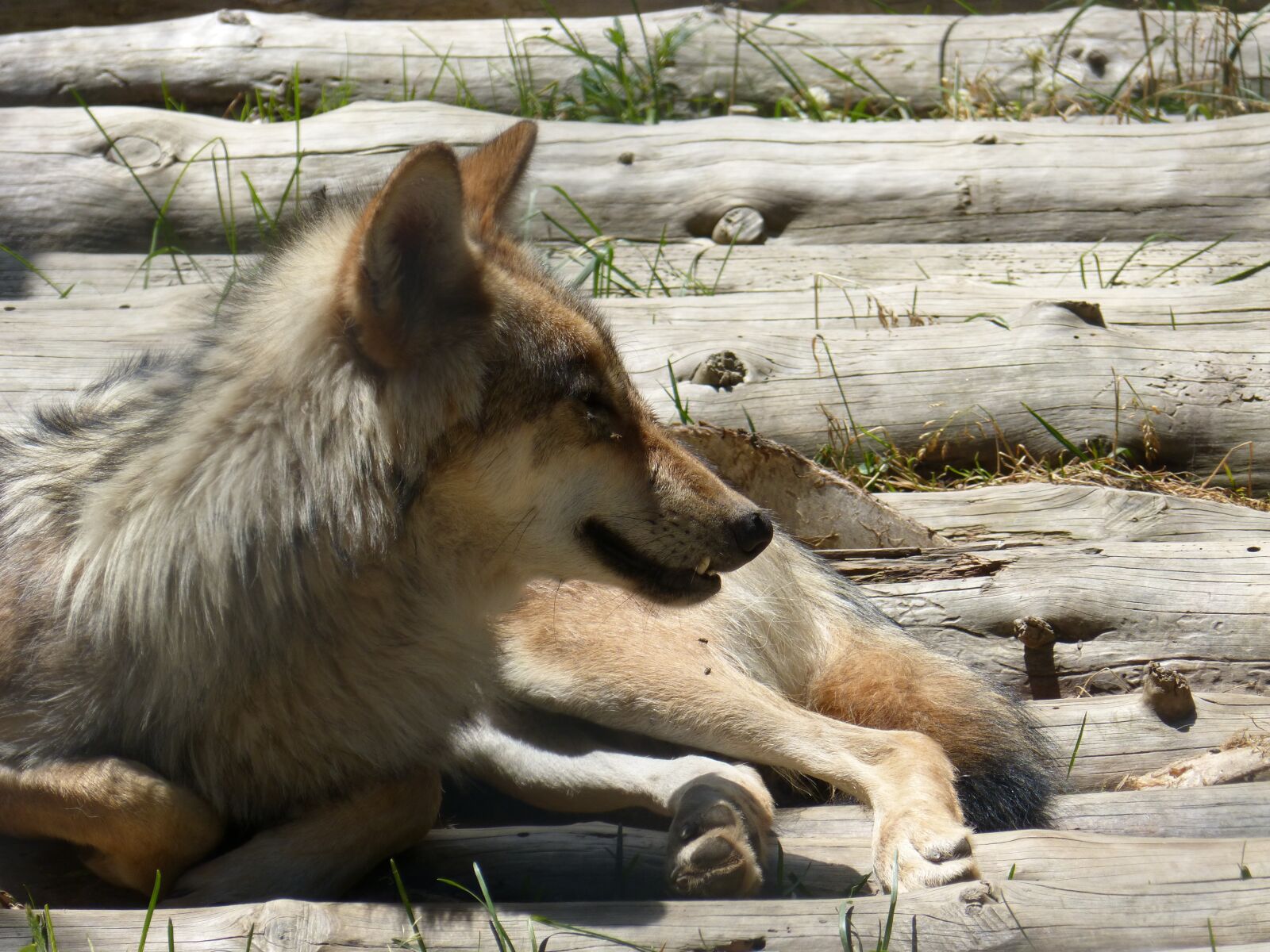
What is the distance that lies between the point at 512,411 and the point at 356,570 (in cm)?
45

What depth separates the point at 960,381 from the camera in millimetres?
4352

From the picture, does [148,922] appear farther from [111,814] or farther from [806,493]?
[806,493]

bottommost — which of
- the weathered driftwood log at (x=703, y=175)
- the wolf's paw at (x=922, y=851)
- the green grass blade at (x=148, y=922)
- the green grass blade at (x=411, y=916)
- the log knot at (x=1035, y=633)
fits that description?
the log knot at (x=1035, y=633)

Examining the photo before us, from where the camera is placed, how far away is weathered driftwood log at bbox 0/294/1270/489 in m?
4.24

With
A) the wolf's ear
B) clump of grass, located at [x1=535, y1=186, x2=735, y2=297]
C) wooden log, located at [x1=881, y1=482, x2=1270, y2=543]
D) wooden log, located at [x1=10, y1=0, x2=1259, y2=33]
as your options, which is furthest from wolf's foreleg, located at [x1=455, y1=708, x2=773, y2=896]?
wooden log, located at [x1=10, y1=0, x2=1259, y2=33]

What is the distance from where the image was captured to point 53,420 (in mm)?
2920

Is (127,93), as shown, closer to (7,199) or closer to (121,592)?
(7,199)

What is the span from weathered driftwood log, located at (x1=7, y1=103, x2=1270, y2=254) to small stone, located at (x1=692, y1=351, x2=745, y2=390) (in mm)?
1343

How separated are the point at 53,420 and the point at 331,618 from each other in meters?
0.97

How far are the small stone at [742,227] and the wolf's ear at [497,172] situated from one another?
97.8 inches

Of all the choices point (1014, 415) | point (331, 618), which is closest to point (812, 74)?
point (1014, 415)

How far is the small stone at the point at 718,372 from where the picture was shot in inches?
171

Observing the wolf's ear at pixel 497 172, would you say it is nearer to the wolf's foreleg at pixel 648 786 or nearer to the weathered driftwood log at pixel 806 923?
the wolf's foreleg at pixel 648 786


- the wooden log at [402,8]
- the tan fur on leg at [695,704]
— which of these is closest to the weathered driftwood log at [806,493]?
the tan fur on leg at [695,704]
